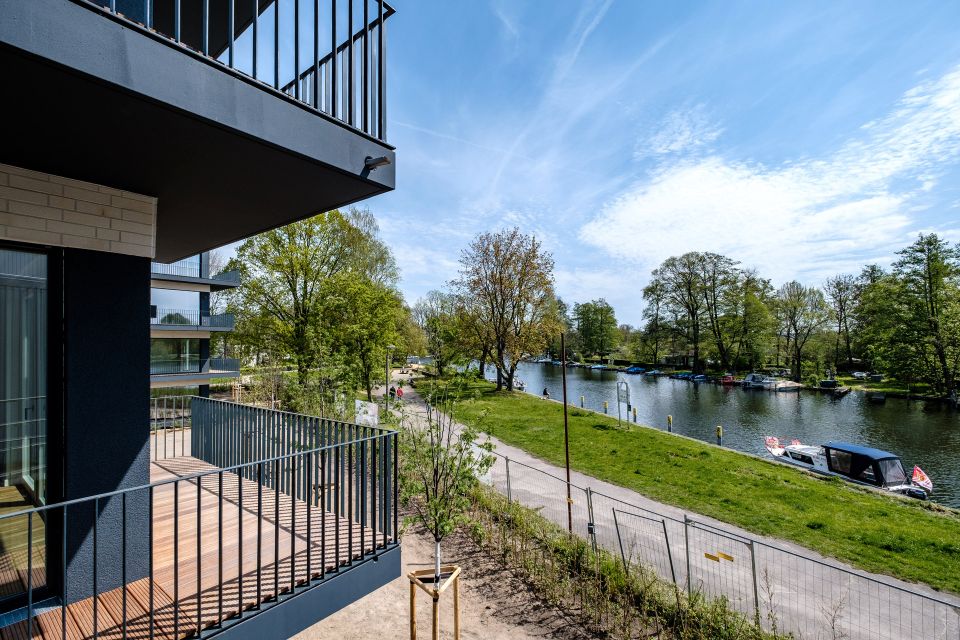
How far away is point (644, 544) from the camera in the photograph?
8.43 meters

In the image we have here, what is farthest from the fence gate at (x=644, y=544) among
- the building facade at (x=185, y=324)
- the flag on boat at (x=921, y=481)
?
the building facade at (x=185, y=324)

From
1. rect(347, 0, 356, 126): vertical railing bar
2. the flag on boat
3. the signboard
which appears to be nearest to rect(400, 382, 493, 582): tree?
the signboard

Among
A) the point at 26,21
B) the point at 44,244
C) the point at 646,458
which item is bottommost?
the point at 646,458

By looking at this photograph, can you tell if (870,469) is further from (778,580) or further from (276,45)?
(276,45)

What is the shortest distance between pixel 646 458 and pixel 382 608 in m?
10.9

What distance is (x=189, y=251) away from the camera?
698cm

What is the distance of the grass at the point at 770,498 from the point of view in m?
8.66

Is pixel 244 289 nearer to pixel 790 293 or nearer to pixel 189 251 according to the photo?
pixel 189 251

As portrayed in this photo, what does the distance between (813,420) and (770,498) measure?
17584 millimetres

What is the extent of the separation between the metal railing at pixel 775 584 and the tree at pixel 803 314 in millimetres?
46124

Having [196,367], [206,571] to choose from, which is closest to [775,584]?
[206,571]

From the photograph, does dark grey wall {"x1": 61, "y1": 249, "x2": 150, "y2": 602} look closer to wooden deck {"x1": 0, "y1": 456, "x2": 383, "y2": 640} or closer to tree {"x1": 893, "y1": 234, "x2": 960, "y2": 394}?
wooden deck {"x1": 0, "y1": 456, "x2": 383, "y2": 640}

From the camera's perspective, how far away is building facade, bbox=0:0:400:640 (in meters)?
2.64

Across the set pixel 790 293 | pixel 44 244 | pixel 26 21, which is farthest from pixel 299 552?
pixel 790 293
